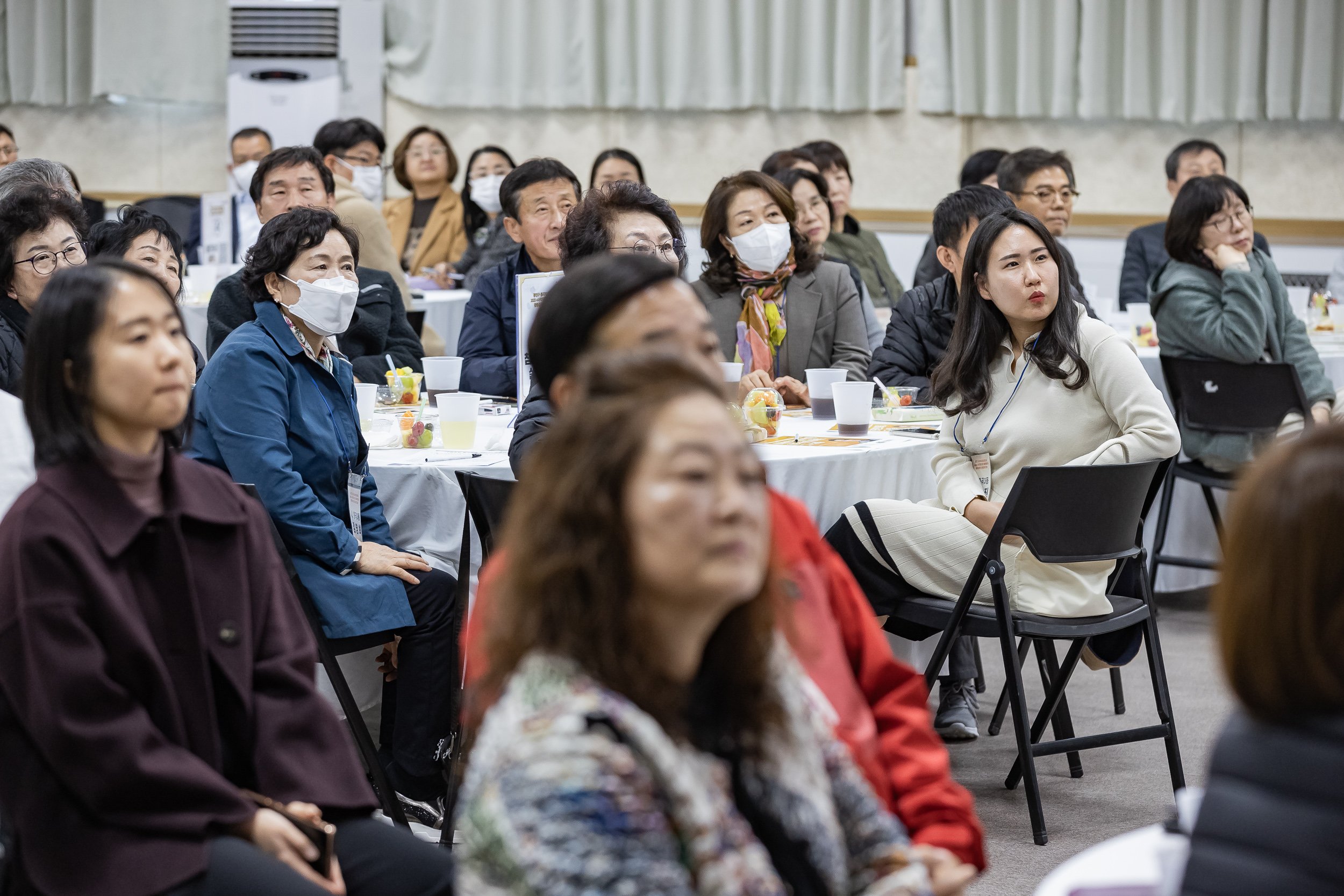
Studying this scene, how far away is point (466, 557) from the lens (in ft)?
9.69

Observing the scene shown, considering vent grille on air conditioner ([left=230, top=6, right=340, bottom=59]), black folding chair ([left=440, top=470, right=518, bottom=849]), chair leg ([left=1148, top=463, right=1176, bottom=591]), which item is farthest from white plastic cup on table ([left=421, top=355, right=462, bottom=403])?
vent grille on air conditioner ([left=230, top=6, right=340, bottom=59])

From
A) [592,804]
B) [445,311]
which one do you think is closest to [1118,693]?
[592,804]

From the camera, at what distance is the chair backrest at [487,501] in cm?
254

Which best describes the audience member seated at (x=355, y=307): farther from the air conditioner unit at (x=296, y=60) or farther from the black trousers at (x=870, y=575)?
the air conditioner unit at (x=296, y=60)

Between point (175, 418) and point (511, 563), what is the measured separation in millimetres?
754

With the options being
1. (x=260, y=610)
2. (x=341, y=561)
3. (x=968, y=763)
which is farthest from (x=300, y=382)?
(x=968, y=763)

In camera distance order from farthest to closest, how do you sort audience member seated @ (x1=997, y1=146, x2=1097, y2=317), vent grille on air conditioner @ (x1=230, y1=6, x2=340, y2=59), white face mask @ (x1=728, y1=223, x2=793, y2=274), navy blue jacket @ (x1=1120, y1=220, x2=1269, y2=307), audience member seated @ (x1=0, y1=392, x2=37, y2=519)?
vent grille on air conditioner @ (x1=230, y1=6, x2=340, y2=59) < navy blue jacket @ (x1=1120, y1=220, x2=1269, y2=307) < audience member seated @ (x1=997, y1=146, x2=1097, y2=317) < white face mask @ (x1=728, y1=223, x2=793, y2=274) < audience member seated @ (x1=0, y1=392, x2=37, y2=519)

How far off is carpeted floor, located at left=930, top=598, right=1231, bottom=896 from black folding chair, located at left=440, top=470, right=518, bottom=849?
3.47ft

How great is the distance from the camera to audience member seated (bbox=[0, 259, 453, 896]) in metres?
1.61

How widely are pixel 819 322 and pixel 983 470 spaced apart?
1.17 metres

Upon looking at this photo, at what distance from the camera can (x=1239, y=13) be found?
805 centimetres

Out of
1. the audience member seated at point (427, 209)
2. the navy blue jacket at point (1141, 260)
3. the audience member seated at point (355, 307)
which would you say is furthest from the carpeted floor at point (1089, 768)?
the audience member seated at point (427, 209)

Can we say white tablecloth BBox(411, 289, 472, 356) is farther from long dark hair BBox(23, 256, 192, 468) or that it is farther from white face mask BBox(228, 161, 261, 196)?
long dark hair BBox(23, 256, 192, 468)

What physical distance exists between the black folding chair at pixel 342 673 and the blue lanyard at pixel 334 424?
23cm
